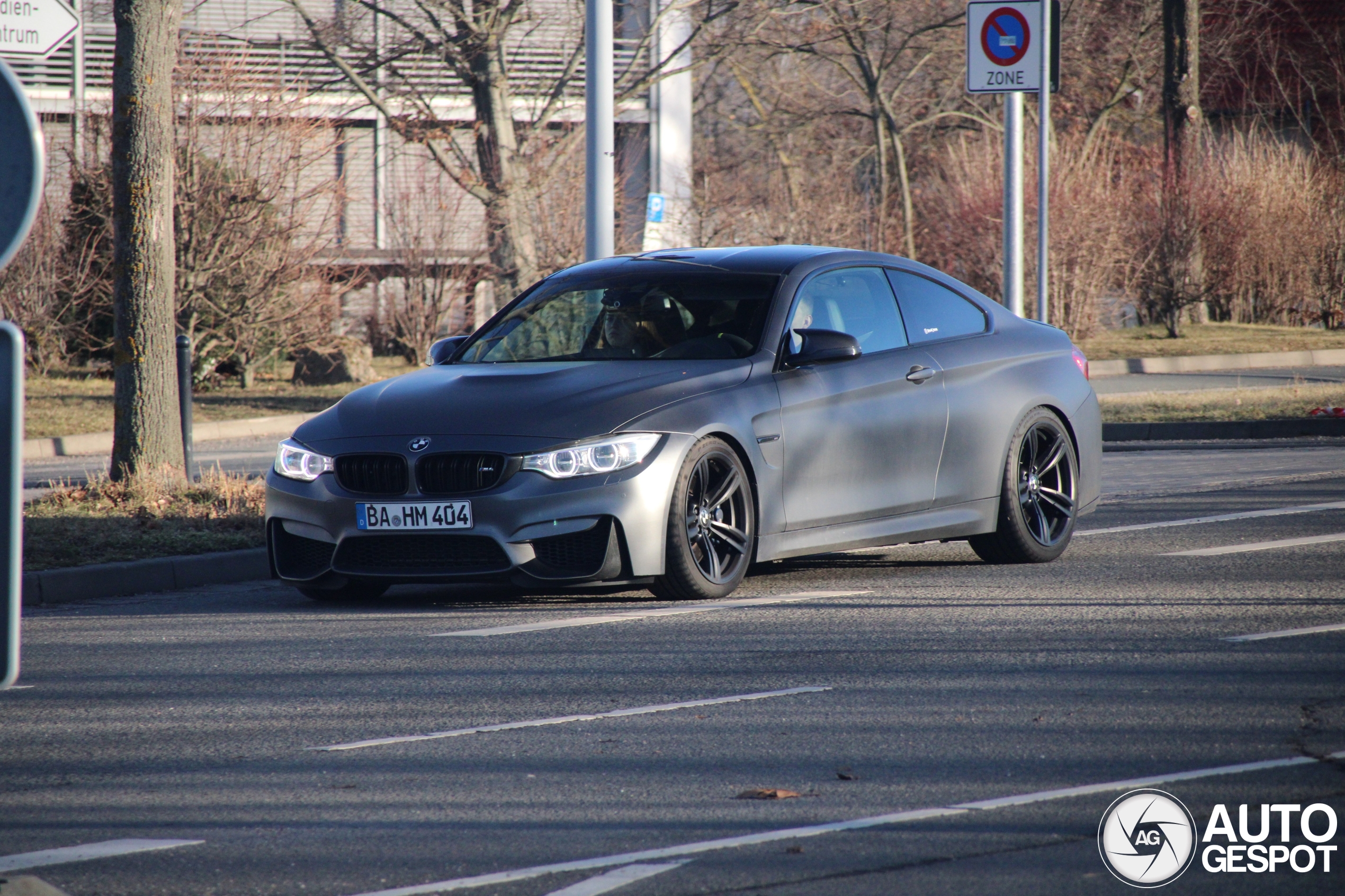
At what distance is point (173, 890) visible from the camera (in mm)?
3848

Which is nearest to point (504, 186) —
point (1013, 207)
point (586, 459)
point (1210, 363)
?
point (1013, 207)

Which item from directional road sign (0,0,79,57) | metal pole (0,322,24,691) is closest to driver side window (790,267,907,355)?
directional road sign (0,0,79,57)

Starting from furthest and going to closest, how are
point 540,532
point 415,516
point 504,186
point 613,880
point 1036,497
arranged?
1. point 504,186
2. point 1036,497
3. point 415,516
4. point 540,532
5. point 613,880

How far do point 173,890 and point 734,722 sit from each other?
200 centimetres

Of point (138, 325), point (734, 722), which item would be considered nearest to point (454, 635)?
point (734, 722)

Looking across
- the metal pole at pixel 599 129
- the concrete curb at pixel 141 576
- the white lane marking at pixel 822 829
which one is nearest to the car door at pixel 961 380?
the concrete curb at pixel 141 576

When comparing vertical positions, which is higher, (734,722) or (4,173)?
(4,173)

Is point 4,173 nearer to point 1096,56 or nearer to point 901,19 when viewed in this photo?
point 901,19

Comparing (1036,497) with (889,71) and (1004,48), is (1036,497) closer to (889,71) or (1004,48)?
(1004,48)

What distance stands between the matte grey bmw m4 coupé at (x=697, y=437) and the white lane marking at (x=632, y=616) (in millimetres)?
112

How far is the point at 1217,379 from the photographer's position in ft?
73.6

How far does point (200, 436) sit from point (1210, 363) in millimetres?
14001

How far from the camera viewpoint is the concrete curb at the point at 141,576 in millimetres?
8539

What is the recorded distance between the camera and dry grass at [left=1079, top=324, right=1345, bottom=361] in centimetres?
2528
